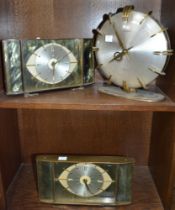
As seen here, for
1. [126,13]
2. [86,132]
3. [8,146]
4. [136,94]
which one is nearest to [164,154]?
[136,94]

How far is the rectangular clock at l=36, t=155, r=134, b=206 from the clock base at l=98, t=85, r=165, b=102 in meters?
0.24

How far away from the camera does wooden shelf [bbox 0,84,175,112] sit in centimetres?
73

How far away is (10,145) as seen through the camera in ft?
3.32

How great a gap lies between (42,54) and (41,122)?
376 millimetres

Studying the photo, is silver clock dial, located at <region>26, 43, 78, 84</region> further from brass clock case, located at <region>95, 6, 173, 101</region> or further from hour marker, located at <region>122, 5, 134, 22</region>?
hour marker, located at <region>122, 5, 134, 22</region>

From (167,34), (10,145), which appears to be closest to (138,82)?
(167,34)

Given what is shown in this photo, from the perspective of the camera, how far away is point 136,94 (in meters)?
0.81

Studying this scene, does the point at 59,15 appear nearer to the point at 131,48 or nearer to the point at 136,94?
the point at 131,48

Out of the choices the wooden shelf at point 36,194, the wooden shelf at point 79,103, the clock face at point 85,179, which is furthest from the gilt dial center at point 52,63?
the wooden shelf at point 36,194

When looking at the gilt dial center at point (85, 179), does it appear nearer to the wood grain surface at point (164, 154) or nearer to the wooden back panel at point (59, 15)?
the wood grain surface at point (164, 154)

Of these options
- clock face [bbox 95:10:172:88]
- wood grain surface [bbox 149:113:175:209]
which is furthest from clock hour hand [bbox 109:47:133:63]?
wood grain surface [bbox 149:113:175:209]

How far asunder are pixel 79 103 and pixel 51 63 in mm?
191

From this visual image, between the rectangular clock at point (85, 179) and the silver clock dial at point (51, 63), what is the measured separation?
0.98 ft

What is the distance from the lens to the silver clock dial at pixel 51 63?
81 cm
